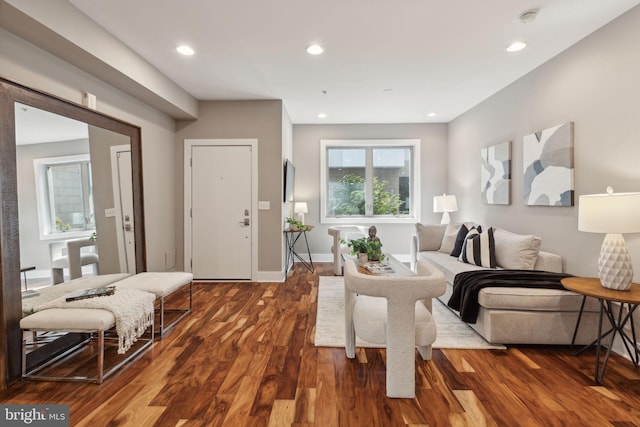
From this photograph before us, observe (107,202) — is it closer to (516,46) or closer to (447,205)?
(516,46)

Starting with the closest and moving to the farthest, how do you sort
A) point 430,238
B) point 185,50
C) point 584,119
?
point 584,119 → point 185,50 → point 430,238

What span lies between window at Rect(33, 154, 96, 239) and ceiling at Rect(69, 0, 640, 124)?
46.7 inches

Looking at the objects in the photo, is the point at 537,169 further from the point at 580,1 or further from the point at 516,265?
the point at 580,1

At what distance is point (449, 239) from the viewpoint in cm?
444

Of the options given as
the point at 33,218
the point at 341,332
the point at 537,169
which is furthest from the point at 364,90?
the point at 33,218

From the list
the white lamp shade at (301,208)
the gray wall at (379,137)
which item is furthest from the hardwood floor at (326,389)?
the gray wall at (379,137)

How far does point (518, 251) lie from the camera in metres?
3.20

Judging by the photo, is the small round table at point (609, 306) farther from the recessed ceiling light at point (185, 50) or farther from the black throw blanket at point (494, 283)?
the recessed ceiling light at point (185, 50)

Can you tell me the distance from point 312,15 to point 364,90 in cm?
183

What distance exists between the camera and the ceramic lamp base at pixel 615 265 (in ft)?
6.98

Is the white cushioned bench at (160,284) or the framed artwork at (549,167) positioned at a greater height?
the framed artwork at (549,167)

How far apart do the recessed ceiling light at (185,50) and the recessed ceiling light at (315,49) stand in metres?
1.14

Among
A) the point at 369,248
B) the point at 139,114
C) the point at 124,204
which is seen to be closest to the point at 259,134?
the point at 139,114

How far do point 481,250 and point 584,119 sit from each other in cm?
157
